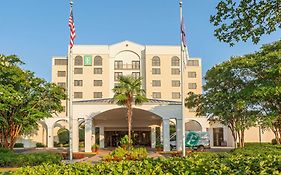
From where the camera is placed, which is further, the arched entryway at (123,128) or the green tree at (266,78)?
the arched entryway at (123,128)

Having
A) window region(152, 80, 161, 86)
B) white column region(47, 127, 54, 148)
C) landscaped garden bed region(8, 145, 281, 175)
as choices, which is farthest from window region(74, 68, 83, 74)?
landscaped garden bed region(8, 145, 281, 175)

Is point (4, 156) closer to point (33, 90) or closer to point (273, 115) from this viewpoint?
point (33, 90)

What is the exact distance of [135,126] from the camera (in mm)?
51469

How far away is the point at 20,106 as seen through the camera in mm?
26672

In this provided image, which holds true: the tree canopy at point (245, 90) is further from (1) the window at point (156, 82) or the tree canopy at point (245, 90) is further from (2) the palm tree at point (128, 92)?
(1) the window at point (156, 82)

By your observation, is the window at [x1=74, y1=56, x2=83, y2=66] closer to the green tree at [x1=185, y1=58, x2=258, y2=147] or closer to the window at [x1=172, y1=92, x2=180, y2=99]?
the window at [x1=172, y1=92, x2=180, y2=99]

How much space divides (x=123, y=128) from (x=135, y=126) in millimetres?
1846

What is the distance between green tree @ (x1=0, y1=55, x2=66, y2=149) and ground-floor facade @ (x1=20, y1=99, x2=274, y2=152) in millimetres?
9392

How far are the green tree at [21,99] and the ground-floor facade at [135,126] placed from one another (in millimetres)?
9392

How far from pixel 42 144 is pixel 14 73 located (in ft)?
113

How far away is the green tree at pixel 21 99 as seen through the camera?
2597 centimetres

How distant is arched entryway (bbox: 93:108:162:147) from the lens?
47812 millimetres

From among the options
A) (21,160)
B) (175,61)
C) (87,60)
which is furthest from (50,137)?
(21,160)

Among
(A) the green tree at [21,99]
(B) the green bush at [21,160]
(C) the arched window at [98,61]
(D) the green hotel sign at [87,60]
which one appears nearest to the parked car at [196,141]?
(A) the green tree at [21,99]
